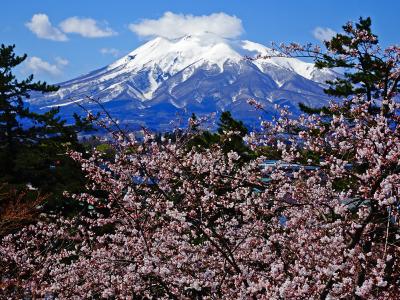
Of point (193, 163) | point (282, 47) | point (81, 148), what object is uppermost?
point (81, 148)

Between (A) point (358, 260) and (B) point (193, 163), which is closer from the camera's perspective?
(A) point (358, 260)

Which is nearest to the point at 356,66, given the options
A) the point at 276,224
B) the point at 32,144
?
the point at 276,224

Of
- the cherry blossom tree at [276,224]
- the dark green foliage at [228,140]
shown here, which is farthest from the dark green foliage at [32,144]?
the cherry blossom tree at [276,224]

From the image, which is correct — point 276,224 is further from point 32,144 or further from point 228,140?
point 32,144

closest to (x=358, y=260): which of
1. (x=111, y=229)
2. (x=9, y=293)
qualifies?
(x=9, y=293)

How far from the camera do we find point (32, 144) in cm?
2052

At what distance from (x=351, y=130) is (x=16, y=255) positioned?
8144mm

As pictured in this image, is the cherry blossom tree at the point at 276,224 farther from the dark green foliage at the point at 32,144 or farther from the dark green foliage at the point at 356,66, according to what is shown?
the dark green foliage at the point at 32,144

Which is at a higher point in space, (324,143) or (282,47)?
(282,47)

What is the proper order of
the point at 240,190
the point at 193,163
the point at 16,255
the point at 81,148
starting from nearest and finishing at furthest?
the point at 193,163
the point at 240,190
the point at 16,255
the point at 81,148

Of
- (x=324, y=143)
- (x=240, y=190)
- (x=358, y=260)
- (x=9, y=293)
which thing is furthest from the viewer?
(x=9, y=293)

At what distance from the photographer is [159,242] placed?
21.1ft

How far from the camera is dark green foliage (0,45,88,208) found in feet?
57.2

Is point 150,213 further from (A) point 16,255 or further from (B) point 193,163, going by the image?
(A) point 16,255
